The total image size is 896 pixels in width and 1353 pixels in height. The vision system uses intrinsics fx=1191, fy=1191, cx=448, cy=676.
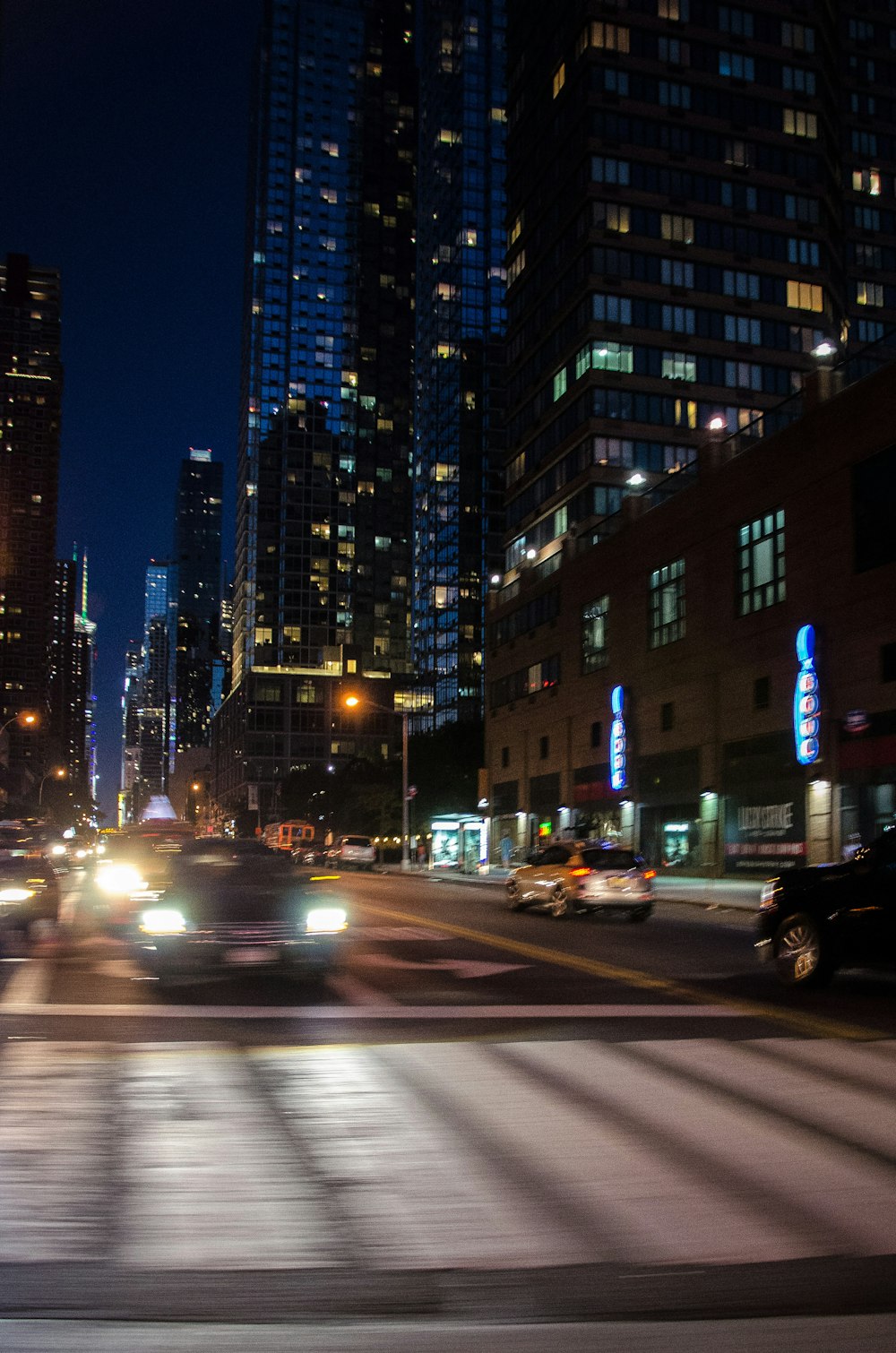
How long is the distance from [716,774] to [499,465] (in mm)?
125898

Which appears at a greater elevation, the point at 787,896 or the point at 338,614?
the point at 338,614

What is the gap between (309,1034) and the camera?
9.67 metres

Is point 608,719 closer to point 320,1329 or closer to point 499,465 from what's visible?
point 320,1329

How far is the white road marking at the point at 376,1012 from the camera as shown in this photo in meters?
10.6

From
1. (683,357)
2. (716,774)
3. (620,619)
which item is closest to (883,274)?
(683,357)

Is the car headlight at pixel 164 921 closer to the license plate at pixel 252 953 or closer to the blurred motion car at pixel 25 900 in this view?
the license plate at pixel 252 953

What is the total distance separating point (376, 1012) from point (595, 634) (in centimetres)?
4648

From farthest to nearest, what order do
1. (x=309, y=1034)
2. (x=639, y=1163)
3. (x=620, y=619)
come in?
(x=620, y=619), (x=309, y=1034), (x=639, y=1163)

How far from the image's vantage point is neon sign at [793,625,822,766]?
35.3 meters

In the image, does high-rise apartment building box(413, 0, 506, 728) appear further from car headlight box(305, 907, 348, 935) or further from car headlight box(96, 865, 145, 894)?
car headlight box(305, 907, 348, 935)

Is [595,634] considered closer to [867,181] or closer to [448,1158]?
[867,181]

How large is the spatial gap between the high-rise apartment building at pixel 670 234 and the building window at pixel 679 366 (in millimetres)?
99

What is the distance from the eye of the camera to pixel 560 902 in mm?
24859

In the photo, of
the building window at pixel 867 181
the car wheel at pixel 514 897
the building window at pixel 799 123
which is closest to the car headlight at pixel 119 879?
the car wheel at pixel 514 897
